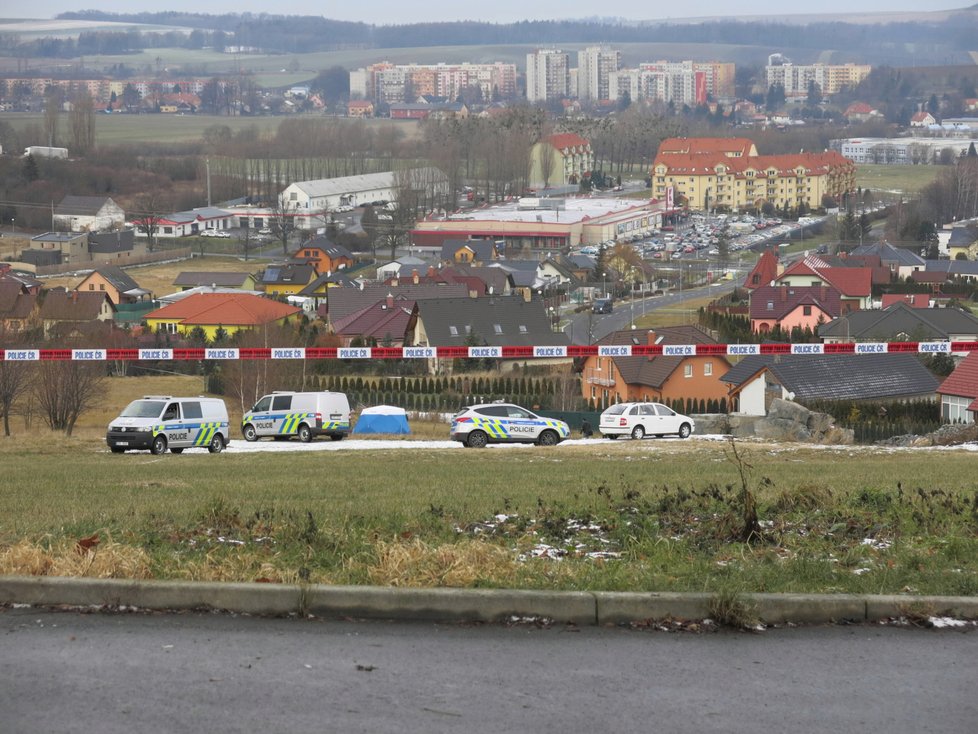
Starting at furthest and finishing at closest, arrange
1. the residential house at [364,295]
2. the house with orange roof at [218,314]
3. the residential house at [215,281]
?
the residential house at [215,281] < the residential house at [364,295] < the house with orange roof at [218,314]

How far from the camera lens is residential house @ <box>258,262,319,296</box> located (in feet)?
328

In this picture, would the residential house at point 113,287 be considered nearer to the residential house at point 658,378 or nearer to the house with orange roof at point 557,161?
the residential house at point 658,378

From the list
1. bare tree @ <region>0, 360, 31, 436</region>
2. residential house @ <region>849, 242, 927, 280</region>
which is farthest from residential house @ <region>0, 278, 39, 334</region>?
residential house @ <region>849, 242, 927, 280</region>

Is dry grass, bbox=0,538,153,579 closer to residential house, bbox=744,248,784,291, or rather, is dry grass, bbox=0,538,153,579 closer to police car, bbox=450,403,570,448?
police car, bbox=450,403,570,448

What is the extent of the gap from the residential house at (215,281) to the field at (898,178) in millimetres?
93825

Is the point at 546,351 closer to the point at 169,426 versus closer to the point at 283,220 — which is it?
the point at 169,426

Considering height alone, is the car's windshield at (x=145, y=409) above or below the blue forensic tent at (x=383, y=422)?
above

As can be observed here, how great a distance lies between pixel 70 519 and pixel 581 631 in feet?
14.9

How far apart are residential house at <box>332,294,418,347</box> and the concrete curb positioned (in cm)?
5972

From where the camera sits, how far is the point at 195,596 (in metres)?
7.81

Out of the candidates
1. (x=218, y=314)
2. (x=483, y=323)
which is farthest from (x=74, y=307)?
(x=483, y=323)

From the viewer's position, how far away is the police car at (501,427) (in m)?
26.7

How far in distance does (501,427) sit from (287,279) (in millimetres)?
75429

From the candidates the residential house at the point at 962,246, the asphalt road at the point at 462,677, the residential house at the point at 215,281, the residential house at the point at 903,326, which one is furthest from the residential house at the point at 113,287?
the asphalt road at the point at 462,677
